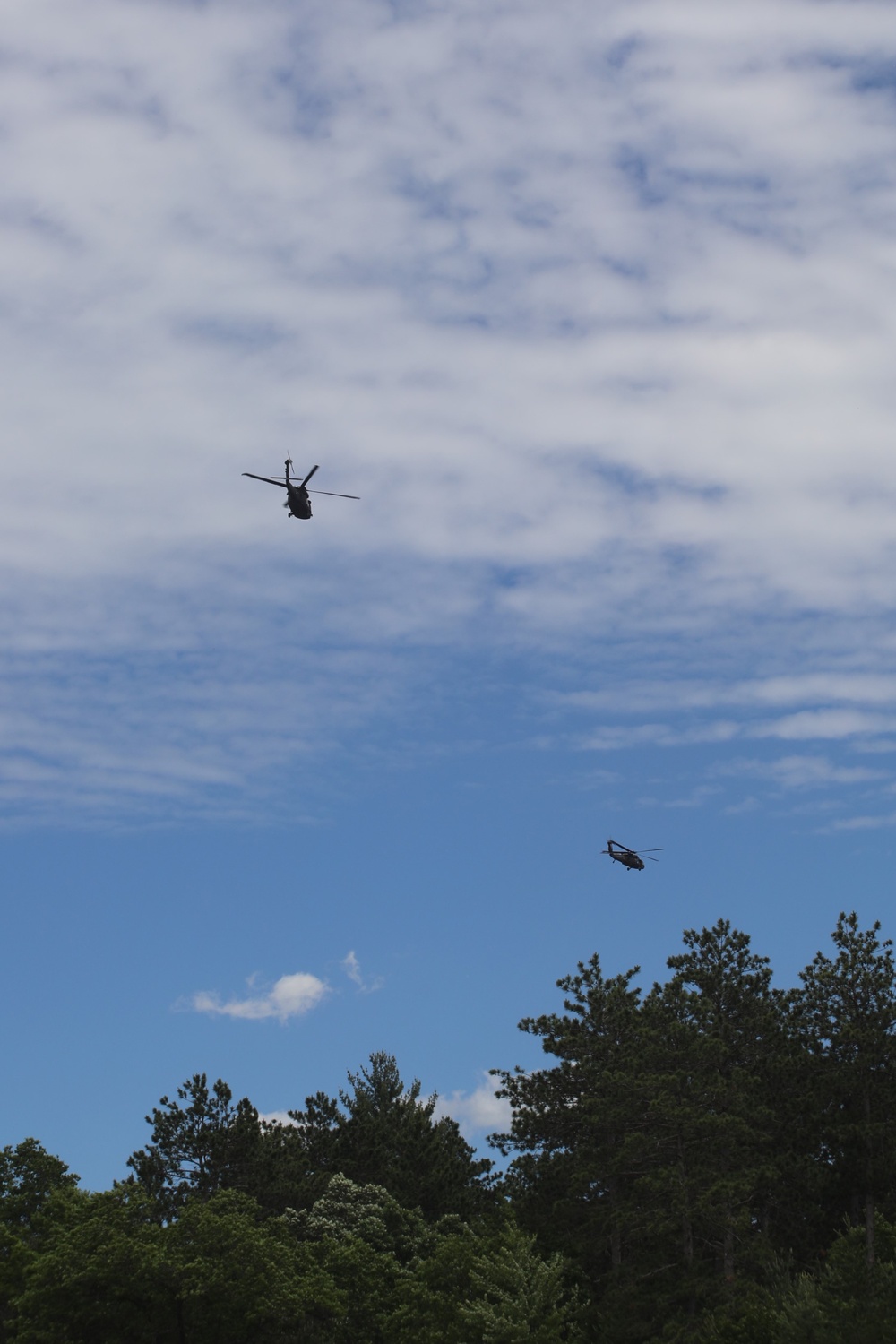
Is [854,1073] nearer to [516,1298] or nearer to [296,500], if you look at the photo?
[516,1298]

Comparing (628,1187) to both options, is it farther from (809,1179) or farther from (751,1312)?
(751,1312)

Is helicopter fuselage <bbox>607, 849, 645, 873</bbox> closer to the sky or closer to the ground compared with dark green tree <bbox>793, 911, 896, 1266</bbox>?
closer to the sky

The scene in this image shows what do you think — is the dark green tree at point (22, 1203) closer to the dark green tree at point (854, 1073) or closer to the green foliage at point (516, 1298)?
the green foliage at point (516, 1298)

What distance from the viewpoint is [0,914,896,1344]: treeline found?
52938 mm

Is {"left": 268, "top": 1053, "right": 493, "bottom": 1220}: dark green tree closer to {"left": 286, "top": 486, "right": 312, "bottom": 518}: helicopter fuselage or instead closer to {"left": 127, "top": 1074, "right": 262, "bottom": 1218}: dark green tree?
{"left": 127, "top": 1074, "right": 262, "bottom": 1218}: dark green tree

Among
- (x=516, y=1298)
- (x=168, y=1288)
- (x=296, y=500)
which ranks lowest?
(x=168, y=1288)

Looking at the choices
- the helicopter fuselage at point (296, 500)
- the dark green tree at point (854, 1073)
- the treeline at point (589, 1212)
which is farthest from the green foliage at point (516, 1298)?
the helicopter fuselage at point (296, 500)

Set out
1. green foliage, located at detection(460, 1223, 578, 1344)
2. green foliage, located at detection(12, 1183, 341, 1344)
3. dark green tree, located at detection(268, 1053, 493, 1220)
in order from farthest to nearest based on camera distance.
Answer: dark green tree, located at detection(268, 1053, 493, 1220)
green foliage, located at detection(12, 1183, 341, 1344)
green foliage, located at detection(460, 1223, 578, 1344)

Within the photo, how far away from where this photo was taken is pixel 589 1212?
61688mm

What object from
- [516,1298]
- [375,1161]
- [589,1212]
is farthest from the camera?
[375,1161]

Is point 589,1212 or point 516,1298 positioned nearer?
point 516,1298

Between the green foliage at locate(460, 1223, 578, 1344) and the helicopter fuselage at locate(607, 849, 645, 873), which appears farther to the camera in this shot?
the helicopter fuselage at locate(607, 849, 645, 873)

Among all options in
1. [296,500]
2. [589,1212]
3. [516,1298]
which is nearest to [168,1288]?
[516,1298]

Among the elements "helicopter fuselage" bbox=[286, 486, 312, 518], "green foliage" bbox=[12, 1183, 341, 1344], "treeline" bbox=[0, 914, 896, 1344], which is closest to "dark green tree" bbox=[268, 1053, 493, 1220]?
"treeline" bbox=[0, 914, 896, 1344]
